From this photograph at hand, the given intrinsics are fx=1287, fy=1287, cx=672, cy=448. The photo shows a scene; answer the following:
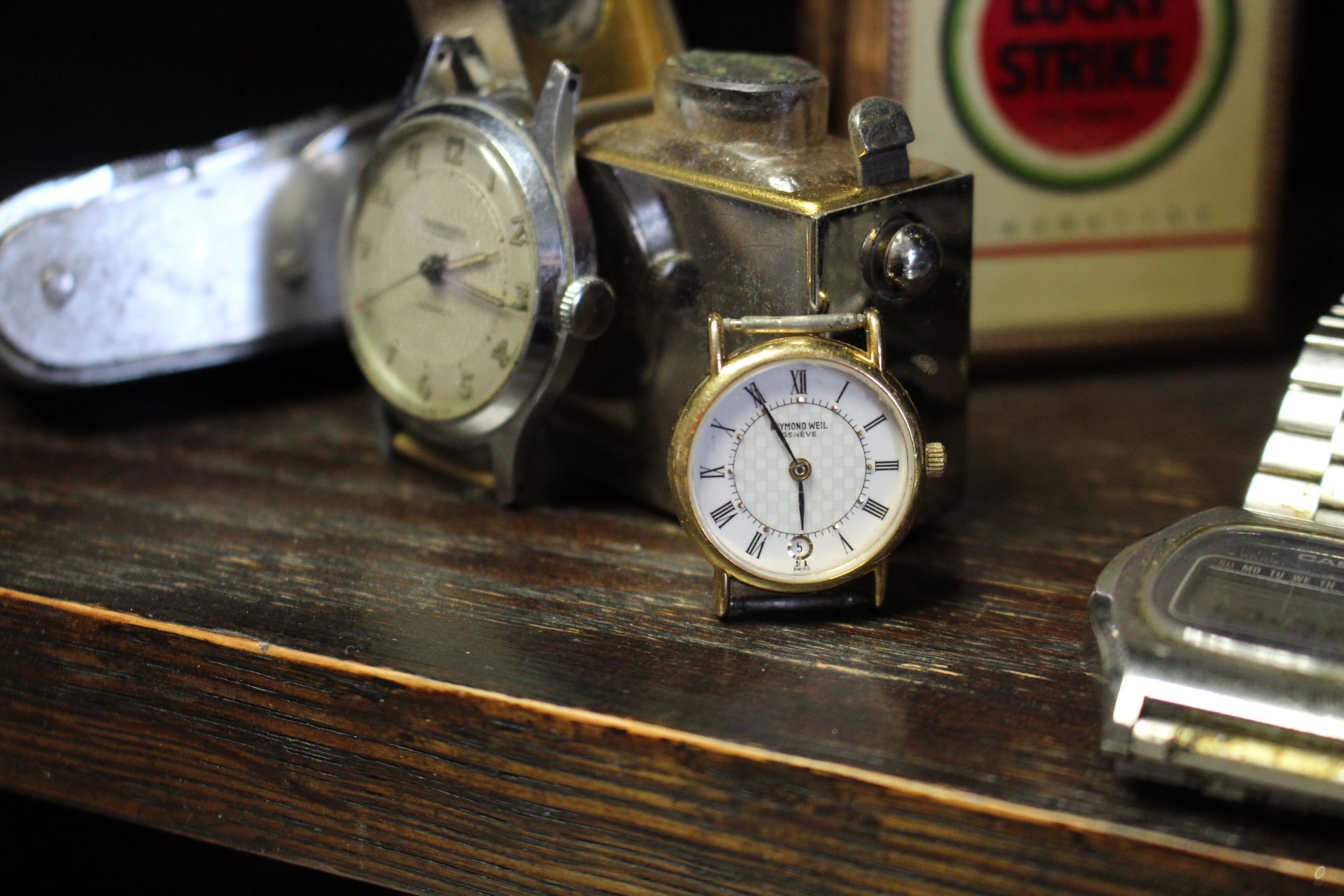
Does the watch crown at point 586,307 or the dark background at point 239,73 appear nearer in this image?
the watch crown at point 586,307

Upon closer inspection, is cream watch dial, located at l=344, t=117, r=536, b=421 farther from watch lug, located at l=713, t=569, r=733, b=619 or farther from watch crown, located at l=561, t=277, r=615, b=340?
watch lug, located at l=713, t=569, r=733, b=619

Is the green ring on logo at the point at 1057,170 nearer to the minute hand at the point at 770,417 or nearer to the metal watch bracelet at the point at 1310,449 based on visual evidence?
the metal watch bracelet at the point at 1310,449

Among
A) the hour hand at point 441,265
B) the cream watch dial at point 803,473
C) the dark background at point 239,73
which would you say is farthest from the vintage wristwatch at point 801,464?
the dark background at point 239,73

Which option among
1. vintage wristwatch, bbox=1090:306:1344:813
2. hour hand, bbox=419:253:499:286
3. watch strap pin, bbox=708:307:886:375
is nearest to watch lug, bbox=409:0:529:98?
hour hand, bbox=419:253:499:286

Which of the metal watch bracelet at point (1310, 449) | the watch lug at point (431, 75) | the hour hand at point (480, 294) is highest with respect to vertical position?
the watch lug at point (431, 75)

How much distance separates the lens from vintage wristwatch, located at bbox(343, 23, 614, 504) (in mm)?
931

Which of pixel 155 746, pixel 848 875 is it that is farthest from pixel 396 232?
pixel 848 875

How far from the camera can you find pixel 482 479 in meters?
1.06

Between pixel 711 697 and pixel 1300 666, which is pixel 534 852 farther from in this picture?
pixel 1300 666

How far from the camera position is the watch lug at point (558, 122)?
923mm

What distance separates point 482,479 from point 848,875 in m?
0.48

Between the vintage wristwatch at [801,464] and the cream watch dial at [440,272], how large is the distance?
0.20 metres

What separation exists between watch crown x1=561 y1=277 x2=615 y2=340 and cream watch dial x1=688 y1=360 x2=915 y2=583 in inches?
6.4

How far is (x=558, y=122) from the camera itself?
0.93 m
